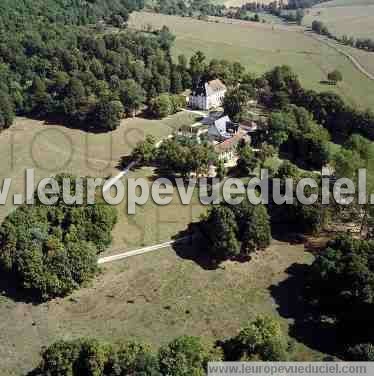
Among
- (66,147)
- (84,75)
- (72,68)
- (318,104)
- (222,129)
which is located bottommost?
(66,147)

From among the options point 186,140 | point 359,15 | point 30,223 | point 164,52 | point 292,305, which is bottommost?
point 292,305

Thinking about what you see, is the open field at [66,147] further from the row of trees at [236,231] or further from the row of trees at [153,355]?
the row of trees at [153,355]

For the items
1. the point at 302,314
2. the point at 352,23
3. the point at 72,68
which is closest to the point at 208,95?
the point at 72,68

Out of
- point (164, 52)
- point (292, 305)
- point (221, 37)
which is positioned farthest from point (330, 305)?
point (221, 37)

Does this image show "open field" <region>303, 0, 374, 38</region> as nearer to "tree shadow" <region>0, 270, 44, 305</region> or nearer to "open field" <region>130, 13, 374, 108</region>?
"open field" <region>130, 13, 374, 108</region>

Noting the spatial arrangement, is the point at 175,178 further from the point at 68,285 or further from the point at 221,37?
the point at 221,37

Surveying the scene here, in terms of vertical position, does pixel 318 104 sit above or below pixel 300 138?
above

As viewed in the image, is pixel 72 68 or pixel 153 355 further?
pixel 72 68

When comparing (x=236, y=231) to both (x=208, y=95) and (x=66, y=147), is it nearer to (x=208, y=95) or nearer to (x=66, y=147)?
(x=66, y=147)
